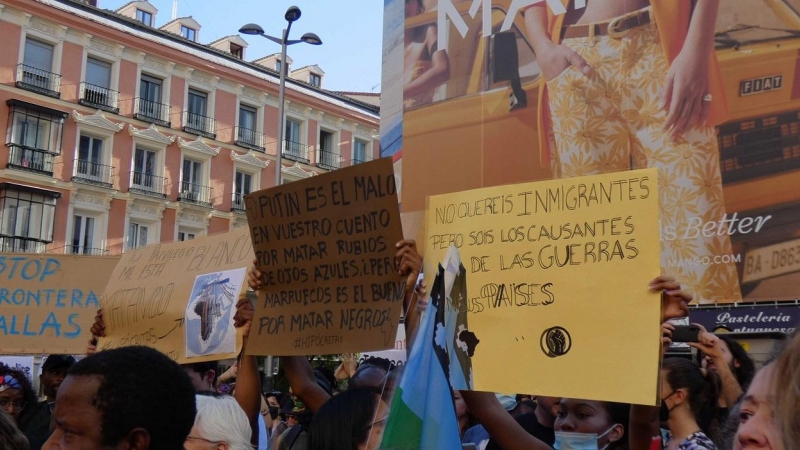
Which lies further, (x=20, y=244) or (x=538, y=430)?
(x=20, y=244)

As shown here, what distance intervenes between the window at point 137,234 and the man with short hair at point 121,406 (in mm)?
29426

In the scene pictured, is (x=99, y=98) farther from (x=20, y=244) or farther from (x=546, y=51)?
(x=546, y=51)

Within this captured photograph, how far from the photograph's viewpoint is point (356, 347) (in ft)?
11.1

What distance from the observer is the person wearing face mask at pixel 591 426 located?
10.7ft

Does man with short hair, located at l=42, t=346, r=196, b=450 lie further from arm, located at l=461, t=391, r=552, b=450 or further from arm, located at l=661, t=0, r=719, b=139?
arm, located at l=661, t=0, r=719, b=139

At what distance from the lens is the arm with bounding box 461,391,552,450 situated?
119 inches

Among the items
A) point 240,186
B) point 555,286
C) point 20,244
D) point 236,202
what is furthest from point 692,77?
point 240,186

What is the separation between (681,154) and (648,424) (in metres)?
9.68

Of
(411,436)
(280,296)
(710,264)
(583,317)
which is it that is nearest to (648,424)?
(583,317)

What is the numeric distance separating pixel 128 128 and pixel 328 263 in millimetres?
28057

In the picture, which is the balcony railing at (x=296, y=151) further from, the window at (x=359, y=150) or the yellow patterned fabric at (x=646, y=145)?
the yellow patterned fabric at (x=646, y=145)

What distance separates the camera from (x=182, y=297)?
4.83 m

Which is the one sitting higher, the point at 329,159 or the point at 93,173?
the point at 329,159

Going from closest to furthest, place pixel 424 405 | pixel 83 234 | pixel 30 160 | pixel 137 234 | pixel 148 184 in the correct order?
pixel 424 405, pixel 30 160, pixel 83 234, pixel 137 234, pixel 148 184
